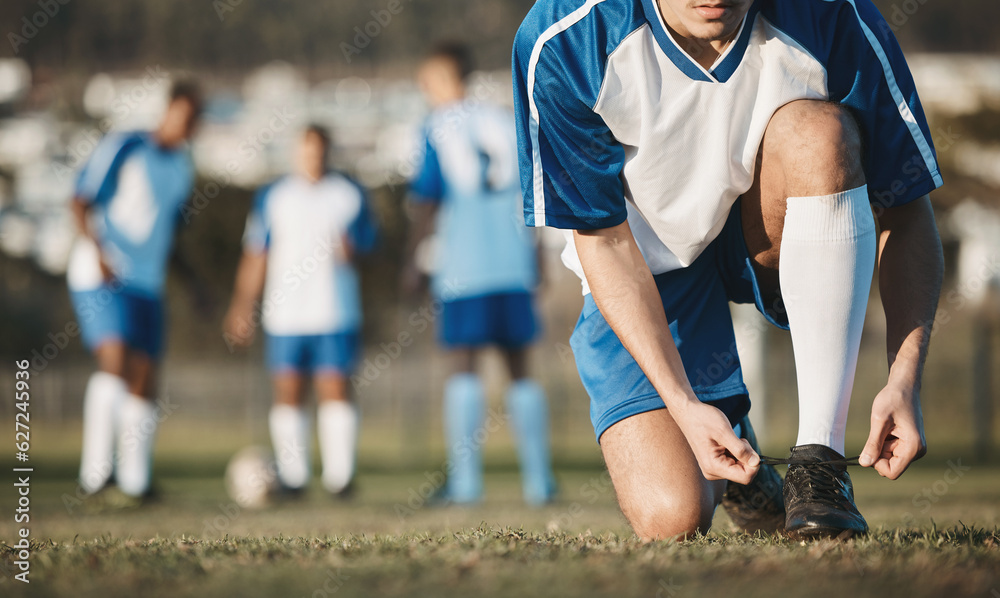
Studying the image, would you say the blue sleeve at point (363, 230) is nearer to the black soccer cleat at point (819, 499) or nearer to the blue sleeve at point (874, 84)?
the blue sleeve at point (874, 84)

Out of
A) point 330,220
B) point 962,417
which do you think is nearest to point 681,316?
point 330,220

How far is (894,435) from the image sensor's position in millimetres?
2098

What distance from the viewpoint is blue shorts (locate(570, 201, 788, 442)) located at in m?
2.64

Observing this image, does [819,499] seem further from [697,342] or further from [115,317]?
[115,317]

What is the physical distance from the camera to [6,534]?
3662 mm

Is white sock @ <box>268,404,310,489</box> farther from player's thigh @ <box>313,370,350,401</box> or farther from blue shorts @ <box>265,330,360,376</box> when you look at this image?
blue shorts @ <box>265,330,360,376</box>

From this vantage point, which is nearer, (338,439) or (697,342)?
(697,342)

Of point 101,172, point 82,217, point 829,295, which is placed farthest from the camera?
point 101,172

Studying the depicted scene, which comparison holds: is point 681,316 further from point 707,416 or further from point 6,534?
point 6,534

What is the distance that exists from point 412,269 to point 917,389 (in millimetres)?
4639

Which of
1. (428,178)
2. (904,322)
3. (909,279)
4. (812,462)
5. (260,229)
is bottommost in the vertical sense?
(812,462)

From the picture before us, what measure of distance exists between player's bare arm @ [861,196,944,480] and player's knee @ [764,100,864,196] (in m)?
0.28

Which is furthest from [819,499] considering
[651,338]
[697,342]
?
[697,342]

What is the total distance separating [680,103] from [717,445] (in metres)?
0.85
